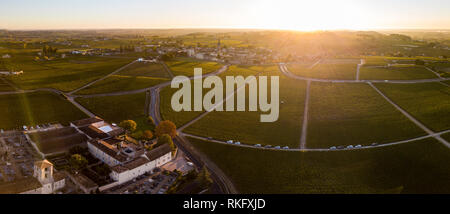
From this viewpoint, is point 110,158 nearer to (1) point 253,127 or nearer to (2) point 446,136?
(1) point 253,127

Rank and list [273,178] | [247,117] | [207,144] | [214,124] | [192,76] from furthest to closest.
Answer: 1. [192,76]
2. [247,117]
3. [214,124]
4. [207,144]
5. [273,178]

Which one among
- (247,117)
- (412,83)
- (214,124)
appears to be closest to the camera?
(214,124)

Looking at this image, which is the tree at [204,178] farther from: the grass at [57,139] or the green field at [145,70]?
the green field at [145,70]

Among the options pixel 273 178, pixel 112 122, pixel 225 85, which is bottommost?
pixel 273 178

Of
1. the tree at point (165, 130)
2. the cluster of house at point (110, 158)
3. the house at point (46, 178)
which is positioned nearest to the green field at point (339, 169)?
the tree at point (165, 130)

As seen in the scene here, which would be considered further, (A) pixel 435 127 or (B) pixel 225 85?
(B) pixel 225 85

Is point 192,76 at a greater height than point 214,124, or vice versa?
point 192,76
